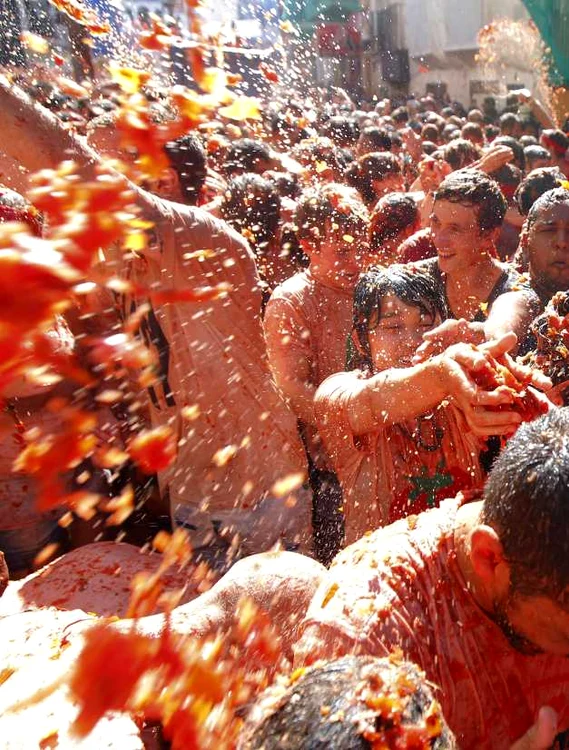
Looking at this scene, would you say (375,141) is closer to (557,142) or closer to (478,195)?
(557,142)

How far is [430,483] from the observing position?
2.49 meters

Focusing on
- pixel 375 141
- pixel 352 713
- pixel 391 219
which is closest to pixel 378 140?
pixel 375 141

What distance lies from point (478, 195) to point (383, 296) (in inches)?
56.8

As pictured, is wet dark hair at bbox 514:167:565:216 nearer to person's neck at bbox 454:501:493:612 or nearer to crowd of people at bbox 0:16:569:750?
crowd of people at bbox 0:16:569:750

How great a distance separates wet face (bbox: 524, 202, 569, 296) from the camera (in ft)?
11.4

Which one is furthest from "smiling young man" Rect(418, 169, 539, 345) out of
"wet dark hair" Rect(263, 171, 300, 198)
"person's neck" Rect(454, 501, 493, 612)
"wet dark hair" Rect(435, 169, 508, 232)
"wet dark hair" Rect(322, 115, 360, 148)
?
"wet dark hair" Rect(322, 115, 360, 148)

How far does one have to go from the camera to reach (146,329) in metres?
3.00

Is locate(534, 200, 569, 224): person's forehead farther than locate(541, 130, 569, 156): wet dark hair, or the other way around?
locate(541, 130, 569, 156): wet dark hair

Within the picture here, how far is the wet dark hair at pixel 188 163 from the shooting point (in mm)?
3488

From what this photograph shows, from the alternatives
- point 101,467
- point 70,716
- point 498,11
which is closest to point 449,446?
point 70,716

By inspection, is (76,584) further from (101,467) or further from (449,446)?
(449,446)

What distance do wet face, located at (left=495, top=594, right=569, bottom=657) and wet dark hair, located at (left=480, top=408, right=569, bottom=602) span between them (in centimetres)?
3

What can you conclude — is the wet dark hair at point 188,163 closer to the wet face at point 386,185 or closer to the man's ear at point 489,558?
the man's ear at point 489,558

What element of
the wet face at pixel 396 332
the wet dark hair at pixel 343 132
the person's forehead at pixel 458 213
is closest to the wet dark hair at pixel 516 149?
the wet dark hair at pixel 343 132
